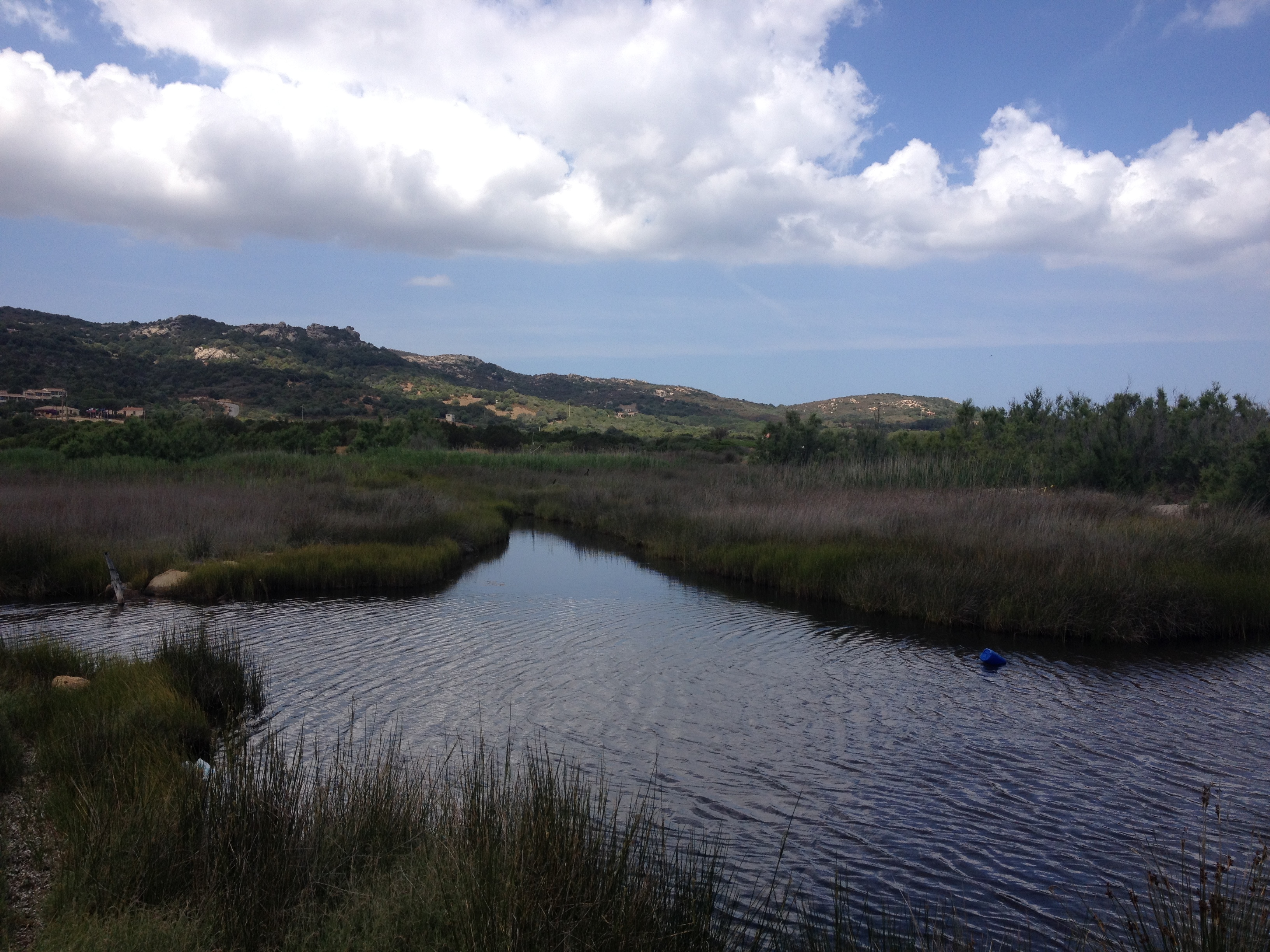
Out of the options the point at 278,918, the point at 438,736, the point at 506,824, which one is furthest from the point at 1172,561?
the point at 278,918

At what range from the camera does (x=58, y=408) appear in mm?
49750

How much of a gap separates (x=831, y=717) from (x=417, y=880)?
246 inches

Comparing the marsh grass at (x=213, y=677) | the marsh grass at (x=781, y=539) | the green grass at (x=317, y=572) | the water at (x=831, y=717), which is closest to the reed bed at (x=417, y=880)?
the water at (x=831, y=717)

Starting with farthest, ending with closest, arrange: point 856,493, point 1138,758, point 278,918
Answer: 1. point 856,493
2. point 1138,758
3. point 278,918

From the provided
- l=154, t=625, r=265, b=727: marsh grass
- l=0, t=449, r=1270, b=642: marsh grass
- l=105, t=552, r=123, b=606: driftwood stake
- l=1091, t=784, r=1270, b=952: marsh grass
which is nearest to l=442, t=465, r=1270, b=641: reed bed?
l=0, t=449, r=1270, b=642: marsh grass

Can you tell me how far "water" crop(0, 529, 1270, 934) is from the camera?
6.35 m

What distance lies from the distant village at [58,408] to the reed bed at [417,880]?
49644mm

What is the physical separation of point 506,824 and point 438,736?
410 centimetres

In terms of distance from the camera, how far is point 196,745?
7543 millimetres

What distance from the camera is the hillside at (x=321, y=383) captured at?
60.5 metres

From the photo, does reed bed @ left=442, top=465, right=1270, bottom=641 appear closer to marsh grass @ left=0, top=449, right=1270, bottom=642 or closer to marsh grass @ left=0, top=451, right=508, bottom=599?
marsh grass @ left=0, top=449, right=1270, bottom=642

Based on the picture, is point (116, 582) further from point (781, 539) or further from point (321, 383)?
point (321, 383)

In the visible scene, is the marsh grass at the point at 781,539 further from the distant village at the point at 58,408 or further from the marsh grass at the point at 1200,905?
the distant village at the point at 58,408

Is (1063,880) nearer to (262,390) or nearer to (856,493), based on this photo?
(856,493)
